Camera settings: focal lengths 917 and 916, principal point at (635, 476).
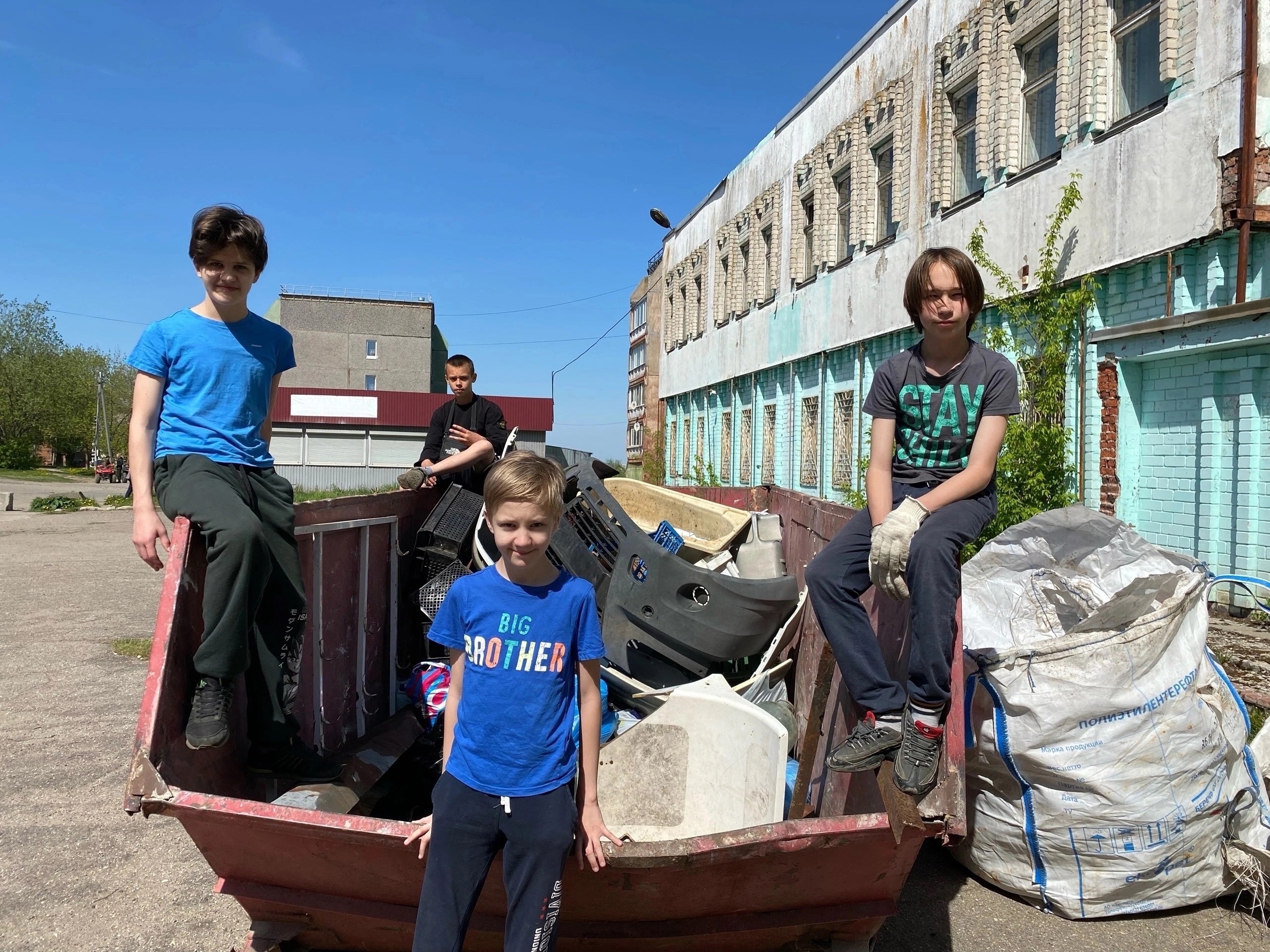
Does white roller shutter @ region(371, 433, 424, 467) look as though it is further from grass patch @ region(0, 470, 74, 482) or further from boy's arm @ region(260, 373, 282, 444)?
boy's arm @ region(260, 373, 282, 444)

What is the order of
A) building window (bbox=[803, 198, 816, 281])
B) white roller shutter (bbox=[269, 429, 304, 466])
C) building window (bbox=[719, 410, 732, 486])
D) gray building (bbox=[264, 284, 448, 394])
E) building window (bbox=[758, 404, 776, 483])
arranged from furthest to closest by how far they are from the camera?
gray building (bbox=[264, 284, 448, 394]) < white roller shutter (bbox=[269, 429, 304, 466]) < building window (bbox=[719, 410, 732, 486]) < building window (bbox=[758, 404, 776, 483]) < building window (bbox=[803, 198, 816, 281])

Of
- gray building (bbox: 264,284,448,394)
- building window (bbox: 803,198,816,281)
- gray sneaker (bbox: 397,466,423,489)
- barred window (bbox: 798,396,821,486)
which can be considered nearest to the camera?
gray sneaker (bbox: 397,466,423,489)

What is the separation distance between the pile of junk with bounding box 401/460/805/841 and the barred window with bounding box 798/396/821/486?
11.5 m

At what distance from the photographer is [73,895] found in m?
3.04

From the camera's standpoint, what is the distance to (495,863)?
2.17 meters

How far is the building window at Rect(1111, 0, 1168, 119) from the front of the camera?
8.37m

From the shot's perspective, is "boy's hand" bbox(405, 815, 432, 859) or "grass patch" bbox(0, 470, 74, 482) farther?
"grass patch" bbox(0, 470, 74, 482)

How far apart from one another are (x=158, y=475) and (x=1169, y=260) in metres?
8.28

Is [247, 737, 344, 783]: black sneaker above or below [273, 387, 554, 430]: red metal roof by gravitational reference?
below

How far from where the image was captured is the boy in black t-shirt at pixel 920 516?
7.70ft

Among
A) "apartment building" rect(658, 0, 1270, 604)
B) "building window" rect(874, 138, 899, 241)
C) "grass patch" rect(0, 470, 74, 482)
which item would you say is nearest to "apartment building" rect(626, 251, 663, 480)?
"apartment building" rect(658, 0, 1270, 604)

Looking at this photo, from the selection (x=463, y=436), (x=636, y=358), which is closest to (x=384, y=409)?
(x=636, y=358)

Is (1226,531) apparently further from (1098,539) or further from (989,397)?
(989,397)

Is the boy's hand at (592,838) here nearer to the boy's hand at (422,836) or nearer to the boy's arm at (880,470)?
the boy's hand at (422,836)
